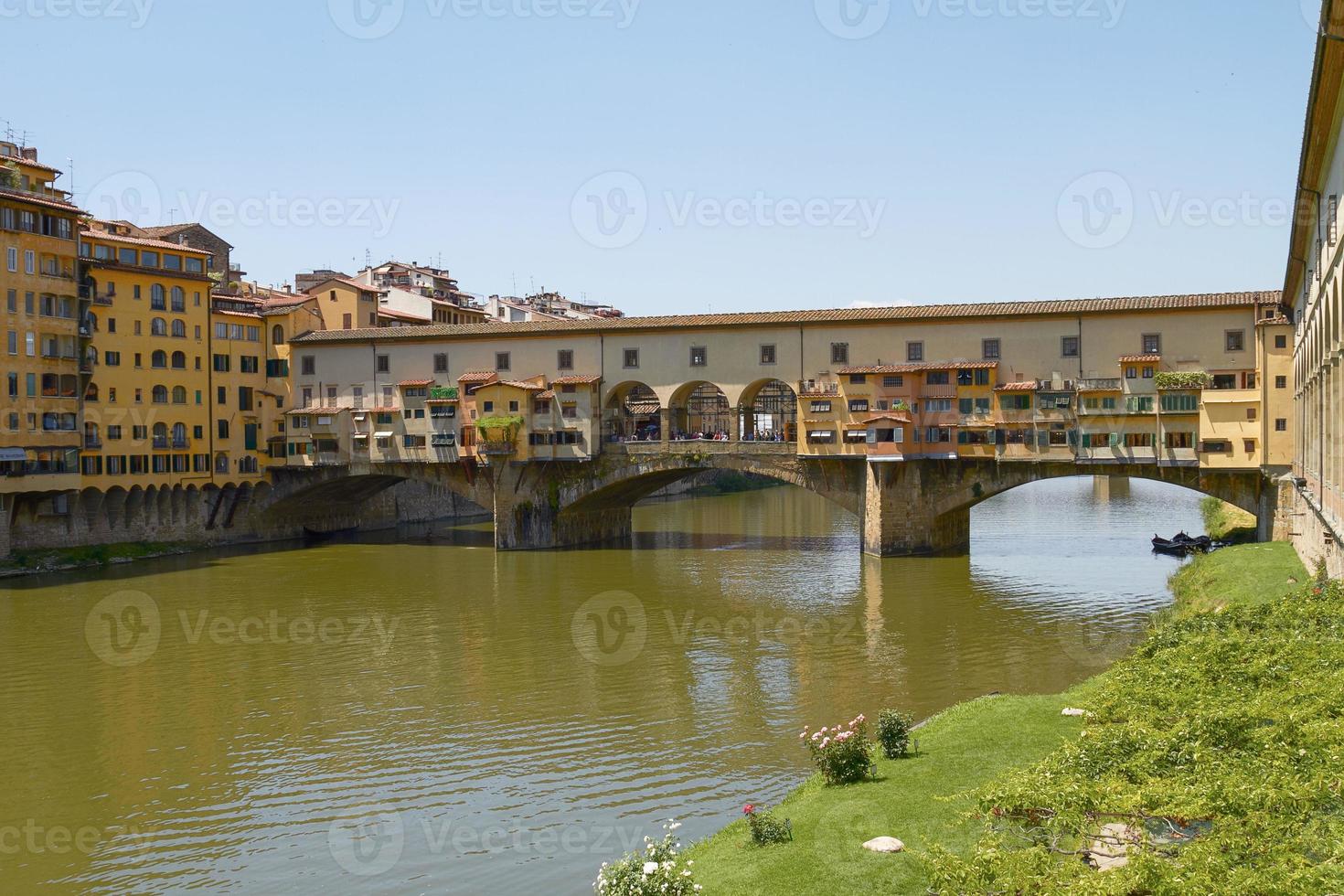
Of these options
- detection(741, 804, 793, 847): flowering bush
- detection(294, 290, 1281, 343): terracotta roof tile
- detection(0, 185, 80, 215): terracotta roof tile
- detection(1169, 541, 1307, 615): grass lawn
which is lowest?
detection(741, 804, 793, 847): flowering bush

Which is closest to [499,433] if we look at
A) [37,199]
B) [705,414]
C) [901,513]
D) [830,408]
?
[830,408]

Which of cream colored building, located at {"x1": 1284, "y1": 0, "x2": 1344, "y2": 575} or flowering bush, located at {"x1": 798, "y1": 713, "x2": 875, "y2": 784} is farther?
cream colored building, located at {"x1": 1284, "y1": 0, "x2": 1344, "y2": 575}

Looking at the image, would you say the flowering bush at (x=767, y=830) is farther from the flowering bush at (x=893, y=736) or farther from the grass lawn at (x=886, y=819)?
the flowering bush at (x=893, y=736)

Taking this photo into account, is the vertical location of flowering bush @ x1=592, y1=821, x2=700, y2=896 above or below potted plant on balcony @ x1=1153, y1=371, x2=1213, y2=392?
below

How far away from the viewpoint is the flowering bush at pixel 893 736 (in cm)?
2012

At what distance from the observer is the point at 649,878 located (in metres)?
13.2

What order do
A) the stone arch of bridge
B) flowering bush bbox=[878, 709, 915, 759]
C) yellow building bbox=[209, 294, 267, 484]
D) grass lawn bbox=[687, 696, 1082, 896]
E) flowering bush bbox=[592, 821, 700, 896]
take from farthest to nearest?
yellow building bbox=[209, 294, 267, 484] → the stone arch of bridge → flowering bush bbox=[878, 709, 915, 759] → grass lawn bbox=[687, 696, 1082, 896] → flowering bush bbox=[592, 821, 700, 896]

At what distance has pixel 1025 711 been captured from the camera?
2234cm

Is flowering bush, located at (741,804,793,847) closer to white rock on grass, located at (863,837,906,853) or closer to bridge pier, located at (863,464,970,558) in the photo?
white rock on grass, located at (863,837,906,853)

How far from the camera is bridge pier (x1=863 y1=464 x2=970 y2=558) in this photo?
171 feet

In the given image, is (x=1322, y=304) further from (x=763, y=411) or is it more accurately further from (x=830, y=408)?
(x=763, y=411)

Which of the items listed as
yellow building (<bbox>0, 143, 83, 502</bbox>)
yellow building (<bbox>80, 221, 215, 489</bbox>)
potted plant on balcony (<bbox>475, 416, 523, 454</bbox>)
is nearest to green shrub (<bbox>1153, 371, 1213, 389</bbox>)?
potted plant on balcony (<bbox>475, 416, 523, 454</bbox>)

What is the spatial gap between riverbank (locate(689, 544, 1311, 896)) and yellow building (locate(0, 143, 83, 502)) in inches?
1727

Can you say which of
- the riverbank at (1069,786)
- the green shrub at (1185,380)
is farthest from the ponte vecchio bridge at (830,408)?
the riverbank at (1069,786)
